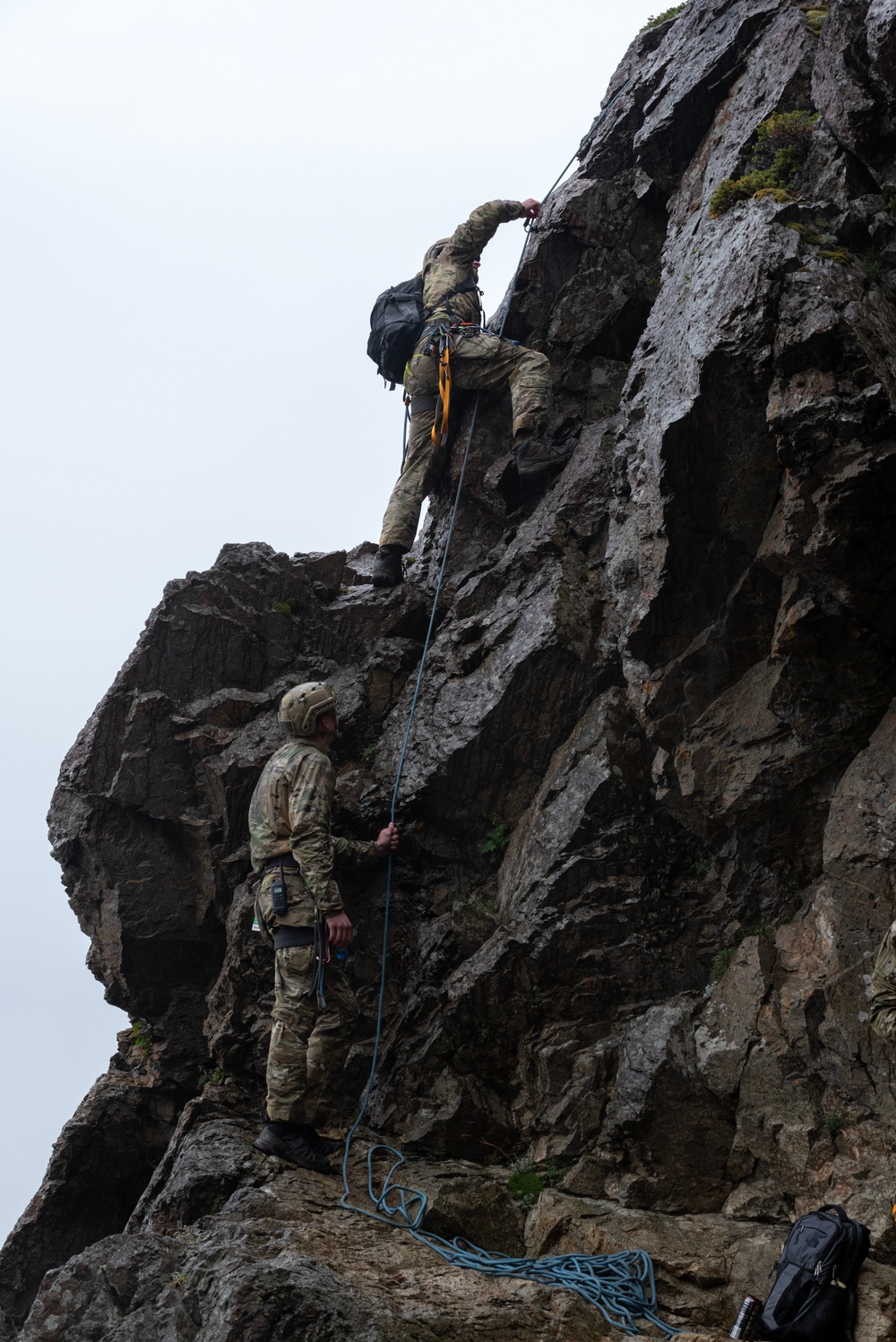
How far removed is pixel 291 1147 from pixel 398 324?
29.3 feet

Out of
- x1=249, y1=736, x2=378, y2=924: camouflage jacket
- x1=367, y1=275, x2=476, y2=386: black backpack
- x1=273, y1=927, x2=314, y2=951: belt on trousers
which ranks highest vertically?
x1=367, y1=275, x2=476, y2=386: black backpack

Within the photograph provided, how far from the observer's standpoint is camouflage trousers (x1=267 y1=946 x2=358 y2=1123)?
25.2 ft

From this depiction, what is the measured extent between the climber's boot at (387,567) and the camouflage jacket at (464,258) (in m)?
2.95

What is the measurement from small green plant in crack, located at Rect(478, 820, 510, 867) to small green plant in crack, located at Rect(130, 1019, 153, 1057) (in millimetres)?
4205

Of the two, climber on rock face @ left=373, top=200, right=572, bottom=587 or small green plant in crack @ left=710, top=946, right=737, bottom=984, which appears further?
climber on rock face @ left=373, top=200, right=572, bottom=587

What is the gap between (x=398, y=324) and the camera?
1224cm

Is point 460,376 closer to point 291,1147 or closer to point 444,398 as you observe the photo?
point 444,398

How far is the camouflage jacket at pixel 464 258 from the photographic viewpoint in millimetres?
12203

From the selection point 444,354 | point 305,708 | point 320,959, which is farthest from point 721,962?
point 444,354

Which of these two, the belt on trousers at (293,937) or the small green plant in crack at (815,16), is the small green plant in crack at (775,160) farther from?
the belt on trousers at (293,937)

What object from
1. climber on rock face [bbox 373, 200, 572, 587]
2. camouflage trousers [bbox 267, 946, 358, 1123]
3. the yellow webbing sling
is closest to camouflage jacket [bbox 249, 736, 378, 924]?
camouflage trousers [bbox 267, 946, 358, 1123]

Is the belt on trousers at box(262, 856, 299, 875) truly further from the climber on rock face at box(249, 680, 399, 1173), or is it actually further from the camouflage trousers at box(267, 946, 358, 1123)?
the camouflage trousers at box(267, 946, 358, 1123)

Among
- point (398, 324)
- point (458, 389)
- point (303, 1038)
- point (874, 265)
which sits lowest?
point (303, 1038)

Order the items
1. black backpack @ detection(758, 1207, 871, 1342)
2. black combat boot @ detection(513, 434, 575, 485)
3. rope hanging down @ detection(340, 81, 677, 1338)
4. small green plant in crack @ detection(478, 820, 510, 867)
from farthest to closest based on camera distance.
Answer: black combat boot @ detection(513, 434, 575, 485) → small green plant in crack @ detection(478, 820, 510, 867) → rope hanging down @ detection(340, 81, 677, 1338) → black backpack @ detection(758, 1207, 871, 1342)
